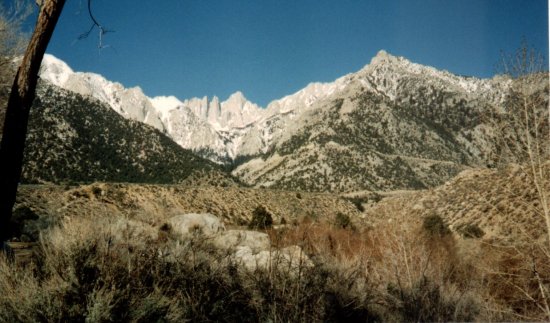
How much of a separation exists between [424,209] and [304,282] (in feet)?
98.5

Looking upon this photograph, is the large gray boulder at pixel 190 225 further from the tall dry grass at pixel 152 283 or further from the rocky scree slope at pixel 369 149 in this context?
the rocky scree slope at pixel 369 149

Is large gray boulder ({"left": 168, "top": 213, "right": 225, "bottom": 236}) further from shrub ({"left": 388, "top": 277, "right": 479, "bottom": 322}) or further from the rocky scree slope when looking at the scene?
the rocky scree slope

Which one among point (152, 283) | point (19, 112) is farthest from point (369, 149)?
point (19, 112)

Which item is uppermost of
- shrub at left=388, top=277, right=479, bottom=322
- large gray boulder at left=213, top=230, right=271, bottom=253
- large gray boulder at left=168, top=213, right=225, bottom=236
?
large gray boulder at left=168, top=213, right=225, bottom=236

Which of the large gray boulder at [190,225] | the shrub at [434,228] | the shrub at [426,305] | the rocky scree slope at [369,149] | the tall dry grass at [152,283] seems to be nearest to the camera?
the tall dry grass at [152,283]

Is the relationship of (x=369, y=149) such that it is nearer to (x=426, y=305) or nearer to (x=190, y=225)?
(x=426, y=305)

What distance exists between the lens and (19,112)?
5.18 meters

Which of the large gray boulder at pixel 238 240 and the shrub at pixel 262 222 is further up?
the shrub at pixel 262 222

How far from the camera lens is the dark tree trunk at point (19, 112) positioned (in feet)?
16.4

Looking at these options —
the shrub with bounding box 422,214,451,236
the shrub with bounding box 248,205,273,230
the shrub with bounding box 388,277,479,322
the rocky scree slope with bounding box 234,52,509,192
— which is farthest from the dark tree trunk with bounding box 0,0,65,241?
the rocky scree slope with bounding box 234,52,509,192

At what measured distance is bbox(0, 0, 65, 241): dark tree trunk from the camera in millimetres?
4996

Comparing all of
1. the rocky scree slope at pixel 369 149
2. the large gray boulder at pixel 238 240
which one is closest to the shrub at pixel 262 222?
the large gray boulder at pixel 238 240

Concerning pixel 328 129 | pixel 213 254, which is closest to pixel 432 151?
pixel 328 129

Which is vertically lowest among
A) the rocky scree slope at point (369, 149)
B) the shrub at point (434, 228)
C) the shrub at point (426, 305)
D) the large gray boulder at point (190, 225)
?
the shrub at point (426, 305)
